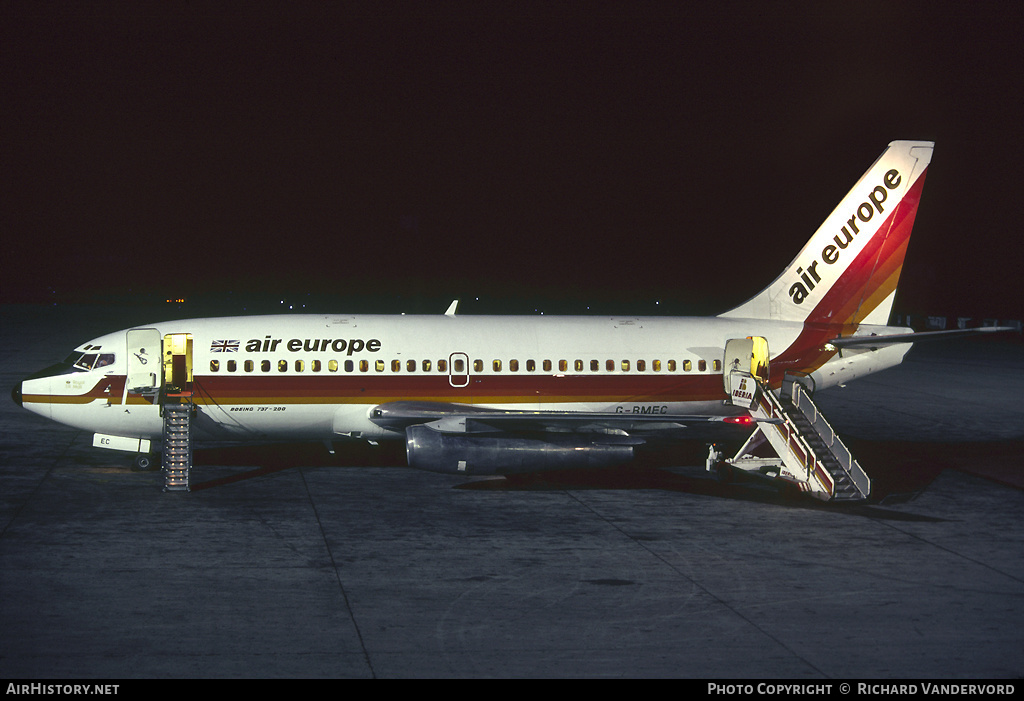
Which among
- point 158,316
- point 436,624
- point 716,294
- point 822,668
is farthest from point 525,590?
point 716,294

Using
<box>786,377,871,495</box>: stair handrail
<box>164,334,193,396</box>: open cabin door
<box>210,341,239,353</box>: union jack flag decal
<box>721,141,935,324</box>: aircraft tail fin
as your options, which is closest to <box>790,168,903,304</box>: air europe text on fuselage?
<box>721,141,935,324</box>: aircraft tail fin

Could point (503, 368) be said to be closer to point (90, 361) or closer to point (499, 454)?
point (499, 454)

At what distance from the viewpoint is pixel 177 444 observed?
2655 cm

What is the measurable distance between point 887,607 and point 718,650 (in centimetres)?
393

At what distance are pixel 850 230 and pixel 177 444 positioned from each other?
66.8 feet

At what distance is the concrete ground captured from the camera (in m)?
14.9

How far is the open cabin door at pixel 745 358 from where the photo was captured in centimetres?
3002

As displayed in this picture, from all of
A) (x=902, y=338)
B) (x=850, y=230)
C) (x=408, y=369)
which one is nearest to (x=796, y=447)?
(x=902, y=338)

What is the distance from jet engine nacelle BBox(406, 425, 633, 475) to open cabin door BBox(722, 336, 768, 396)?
546 cm

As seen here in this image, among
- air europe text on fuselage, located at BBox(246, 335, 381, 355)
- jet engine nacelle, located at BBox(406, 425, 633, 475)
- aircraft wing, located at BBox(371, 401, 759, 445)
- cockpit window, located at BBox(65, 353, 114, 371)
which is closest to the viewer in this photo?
jet engine nacelle, located at BBox(406, 425, 633, 475)

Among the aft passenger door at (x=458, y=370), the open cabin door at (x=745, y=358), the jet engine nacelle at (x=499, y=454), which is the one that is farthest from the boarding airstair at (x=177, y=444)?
the open cabin door at (x=745, y=358)

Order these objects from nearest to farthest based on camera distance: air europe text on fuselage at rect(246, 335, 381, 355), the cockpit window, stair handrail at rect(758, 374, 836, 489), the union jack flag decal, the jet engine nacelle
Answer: stair handrail at rect(758, 374, 836, 489) → the jet engine nacelle → the cockpit window → the union jack flag decal → air europe text on fuselage at rect(246, 335, 381, 355)

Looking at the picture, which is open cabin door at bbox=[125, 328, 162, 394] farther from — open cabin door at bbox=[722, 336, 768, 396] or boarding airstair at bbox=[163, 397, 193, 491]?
open cabin door at bbox=[722, 336, 768, 396]
